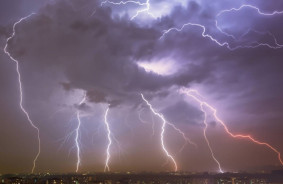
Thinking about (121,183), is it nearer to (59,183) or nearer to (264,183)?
(59,183)

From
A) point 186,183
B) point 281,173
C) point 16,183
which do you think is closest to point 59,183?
point 16,183

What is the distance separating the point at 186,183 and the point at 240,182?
20.5 m

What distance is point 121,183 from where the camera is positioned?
103 metres

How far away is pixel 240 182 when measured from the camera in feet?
395

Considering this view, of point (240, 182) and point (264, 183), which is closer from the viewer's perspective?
point (264, 183)

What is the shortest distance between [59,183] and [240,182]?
6237 centimetres

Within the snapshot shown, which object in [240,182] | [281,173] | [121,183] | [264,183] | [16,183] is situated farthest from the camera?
[281,173]

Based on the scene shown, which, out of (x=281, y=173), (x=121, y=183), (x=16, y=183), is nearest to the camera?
(x=16, y=183)

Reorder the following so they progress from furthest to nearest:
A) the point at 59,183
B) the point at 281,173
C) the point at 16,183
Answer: the point at 281,173
the point at 59,183
the point at 16,183

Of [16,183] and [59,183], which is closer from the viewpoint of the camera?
[16,183]

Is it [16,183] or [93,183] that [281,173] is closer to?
[93,183]

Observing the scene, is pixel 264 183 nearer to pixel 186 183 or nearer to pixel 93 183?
pixel 186 183

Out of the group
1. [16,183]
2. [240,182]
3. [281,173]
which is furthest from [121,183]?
[281,173]

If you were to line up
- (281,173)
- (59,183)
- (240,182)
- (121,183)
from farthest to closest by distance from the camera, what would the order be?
(281,173)
(240,182)
(121,183)
(59,183)
